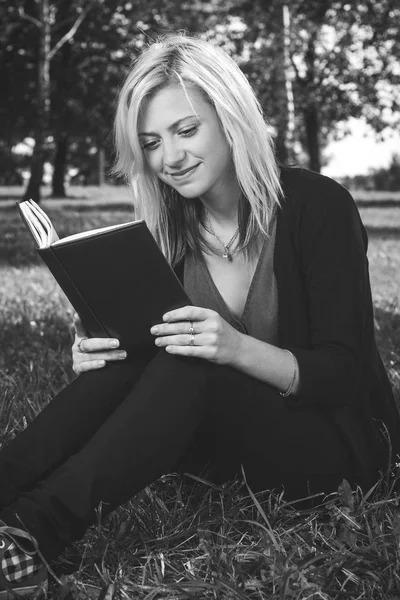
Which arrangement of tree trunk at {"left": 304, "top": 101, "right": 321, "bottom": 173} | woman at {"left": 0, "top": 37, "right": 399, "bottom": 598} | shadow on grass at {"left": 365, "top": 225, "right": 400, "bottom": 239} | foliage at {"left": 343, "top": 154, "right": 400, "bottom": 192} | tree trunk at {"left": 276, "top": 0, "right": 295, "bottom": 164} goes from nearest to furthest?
woman at {"left": 0, "top": 37, "right": 399, "bottom": 598} < shadow on grass at {"left": 365, "top": 225, "right": 400, "bottom": 239} < tree trunk at {"left": 276, "top": 0, "right": 295, "bottom": 164} < tree trunk at {"left": 304, "top": 101, "right": 321, "bottom": 173} < foliage at {"left": 343, "top": 154, "right": 400, "bottom": 192}

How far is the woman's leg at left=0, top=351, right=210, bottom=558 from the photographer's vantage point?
187cm

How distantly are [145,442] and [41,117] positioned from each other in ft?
39.8

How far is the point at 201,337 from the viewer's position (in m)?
2.05

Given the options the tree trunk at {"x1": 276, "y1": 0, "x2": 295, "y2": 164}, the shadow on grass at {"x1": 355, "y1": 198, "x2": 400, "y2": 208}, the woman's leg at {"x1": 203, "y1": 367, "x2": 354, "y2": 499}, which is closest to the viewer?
the woman's leg at {"x1": 203, "y1": 367, "x2": 354, "y2": 499}

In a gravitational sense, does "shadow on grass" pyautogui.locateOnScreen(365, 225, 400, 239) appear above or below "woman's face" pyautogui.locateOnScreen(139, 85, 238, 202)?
below

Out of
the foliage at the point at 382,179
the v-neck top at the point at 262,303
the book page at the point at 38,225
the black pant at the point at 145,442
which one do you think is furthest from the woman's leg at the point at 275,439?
the foliage at the point at 382,179

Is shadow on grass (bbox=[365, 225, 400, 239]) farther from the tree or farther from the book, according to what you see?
the book

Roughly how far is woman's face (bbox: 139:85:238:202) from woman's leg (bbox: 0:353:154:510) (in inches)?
22.6

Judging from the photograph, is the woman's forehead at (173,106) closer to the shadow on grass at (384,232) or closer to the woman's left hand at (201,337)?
the woman's left hand at (201,337)

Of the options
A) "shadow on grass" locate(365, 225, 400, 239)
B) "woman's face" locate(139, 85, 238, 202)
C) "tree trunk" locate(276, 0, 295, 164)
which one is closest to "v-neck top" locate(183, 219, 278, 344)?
"woman's face" locate(139, 85, 238, 202)

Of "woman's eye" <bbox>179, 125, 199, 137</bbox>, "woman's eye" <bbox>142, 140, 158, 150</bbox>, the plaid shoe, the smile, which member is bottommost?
the plaid shoe

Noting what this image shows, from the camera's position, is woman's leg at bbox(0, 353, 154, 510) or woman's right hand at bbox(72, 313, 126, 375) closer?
woman's leg at bbox(0, 353, 154, 510)

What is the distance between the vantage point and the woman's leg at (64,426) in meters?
2.05

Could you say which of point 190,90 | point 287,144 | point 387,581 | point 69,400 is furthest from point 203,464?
point 287,144
